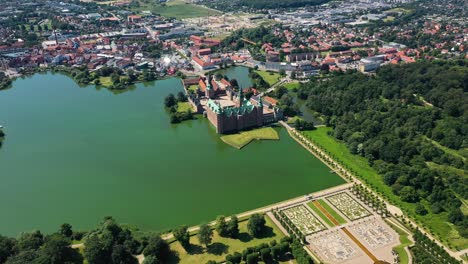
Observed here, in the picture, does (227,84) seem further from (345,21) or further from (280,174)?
(345,21)

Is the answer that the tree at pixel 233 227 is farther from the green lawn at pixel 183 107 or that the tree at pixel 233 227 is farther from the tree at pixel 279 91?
the tree at pixel 279 91

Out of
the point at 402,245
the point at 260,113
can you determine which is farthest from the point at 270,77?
the point at 402,245

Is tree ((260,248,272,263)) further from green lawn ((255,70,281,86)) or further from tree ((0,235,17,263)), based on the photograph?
green lawn ((255,70,281,86))

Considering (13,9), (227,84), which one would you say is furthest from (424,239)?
(13,9)

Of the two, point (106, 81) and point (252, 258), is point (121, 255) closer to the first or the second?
point (252, 258)

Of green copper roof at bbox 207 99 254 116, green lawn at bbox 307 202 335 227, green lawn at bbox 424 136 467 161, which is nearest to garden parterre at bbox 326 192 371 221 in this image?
green lawn at bbox 307 202 335 227

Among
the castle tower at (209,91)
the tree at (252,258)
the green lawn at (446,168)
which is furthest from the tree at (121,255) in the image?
the castle tower at (209,91)

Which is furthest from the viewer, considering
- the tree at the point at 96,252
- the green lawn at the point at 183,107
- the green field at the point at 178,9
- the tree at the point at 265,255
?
the green field at the point at 178,9
